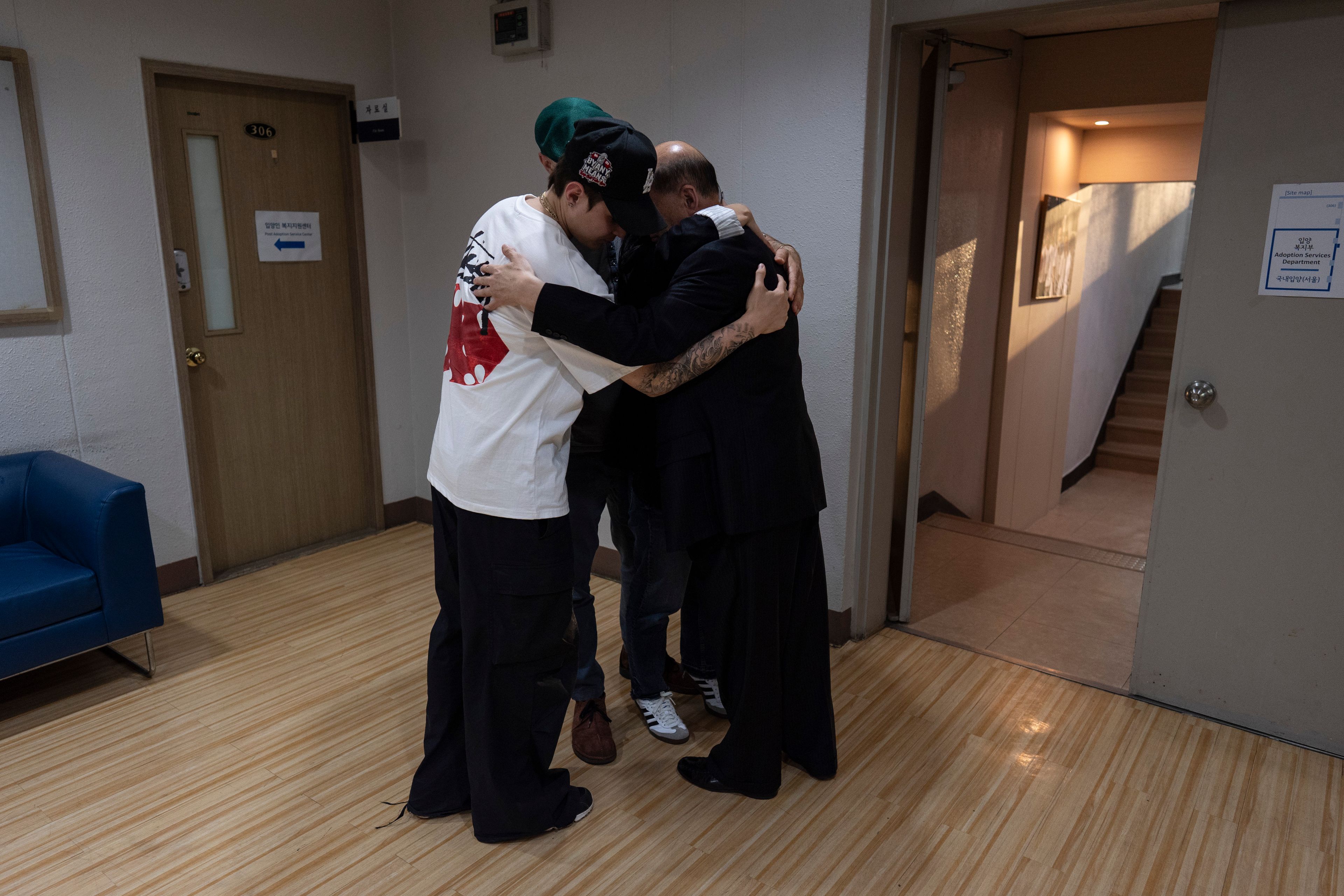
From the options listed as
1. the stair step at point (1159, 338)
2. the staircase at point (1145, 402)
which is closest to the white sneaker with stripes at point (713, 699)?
the staircase at point (1145, 402)

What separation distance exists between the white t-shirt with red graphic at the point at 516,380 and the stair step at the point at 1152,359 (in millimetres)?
6679

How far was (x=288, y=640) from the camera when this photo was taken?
3295 mm

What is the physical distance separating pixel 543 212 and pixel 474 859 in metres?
1.52

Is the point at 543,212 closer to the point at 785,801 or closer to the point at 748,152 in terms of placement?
the point at 748,152

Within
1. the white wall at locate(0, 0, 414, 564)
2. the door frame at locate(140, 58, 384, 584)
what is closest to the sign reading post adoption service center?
the door frame at locate(140, 58, 384, 584)

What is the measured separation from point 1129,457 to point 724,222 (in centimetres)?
571

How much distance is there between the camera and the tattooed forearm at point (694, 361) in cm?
208

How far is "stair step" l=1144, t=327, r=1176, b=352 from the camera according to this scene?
24.4ft

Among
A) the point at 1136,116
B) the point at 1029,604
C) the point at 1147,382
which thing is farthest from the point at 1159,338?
the point at 1029,604

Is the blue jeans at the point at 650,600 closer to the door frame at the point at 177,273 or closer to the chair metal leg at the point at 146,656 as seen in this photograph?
the chair metal leg at the point at 146,656

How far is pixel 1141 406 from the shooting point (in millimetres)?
7059

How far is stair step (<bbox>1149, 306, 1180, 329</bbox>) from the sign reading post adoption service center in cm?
562

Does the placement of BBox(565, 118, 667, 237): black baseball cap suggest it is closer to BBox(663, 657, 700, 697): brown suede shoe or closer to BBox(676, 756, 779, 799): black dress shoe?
BBox(676, 756, 779, 799): black dress shoe

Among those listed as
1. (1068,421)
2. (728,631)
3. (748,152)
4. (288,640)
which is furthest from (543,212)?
(1068,421)
